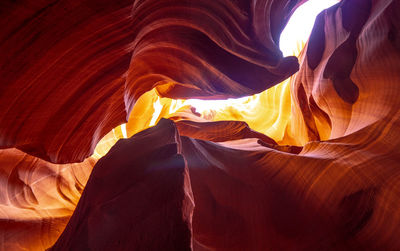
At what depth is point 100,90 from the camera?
229 cm

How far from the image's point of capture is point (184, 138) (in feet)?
9.30

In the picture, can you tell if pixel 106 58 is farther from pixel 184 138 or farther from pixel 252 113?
pixel 252 113

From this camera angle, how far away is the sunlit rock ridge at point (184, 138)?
1.55 metres

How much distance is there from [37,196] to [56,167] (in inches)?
24.5

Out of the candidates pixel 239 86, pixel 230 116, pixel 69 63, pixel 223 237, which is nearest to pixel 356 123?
pixel 239 86

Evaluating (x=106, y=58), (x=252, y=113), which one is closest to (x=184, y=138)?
(x=106, y=58)

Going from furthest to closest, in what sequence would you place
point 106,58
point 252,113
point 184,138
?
point 252,113
point 184,138
point 106,58

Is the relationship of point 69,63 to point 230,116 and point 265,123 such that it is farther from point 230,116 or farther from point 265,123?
point 230,116

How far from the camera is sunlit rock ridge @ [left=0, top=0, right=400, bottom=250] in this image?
1555mm

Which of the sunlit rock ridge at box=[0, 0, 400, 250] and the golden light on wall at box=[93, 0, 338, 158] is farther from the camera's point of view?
the golden light on wall at box=[93, 0, 338, 158]

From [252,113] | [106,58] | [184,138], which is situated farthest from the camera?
[252,113]

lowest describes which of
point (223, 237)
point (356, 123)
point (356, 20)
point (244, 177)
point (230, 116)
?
point (223, 237)

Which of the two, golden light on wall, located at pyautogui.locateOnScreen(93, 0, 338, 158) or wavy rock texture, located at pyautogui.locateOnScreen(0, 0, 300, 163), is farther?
golden light on wall, located at pyautogui.locateOnScreen(93, 0, 338, 158)

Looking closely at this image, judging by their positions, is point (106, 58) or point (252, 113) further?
point (252, 113)
